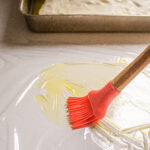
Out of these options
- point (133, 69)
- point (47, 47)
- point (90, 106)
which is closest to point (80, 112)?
point (90, 106)

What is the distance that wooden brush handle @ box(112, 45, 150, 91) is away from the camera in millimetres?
606

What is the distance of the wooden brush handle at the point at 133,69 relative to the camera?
0.61 m

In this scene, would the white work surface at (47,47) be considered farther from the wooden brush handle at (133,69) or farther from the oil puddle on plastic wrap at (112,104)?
the wooden brush handle at (133,69)

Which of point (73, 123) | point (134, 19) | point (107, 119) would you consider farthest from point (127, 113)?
point (134, 19)

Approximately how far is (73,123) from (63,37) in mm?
512

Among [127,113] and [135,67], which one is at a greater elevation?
[135,67]

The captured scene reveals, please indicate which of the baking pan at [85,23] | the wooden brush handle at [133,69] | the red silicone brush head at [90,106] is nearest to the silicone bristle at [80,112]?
the red silicone brush head at [90,106]

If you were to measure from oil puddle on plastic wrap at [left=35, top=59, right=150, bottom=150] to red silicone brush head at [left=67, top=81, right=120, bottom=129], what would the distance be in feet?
0.10

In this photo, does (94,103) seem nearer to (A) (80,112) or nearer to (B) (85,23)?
(A) (80,112)

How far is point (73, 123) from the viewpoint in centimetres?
76

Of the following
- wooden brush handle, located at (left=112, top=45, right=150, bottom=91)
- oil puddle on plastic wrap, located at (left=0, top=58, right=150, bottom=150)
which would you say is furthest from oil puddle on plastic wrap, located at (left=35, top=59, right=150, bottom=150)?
wooden brush handle, located at (left=112, top=45, right=150, bottom=91)

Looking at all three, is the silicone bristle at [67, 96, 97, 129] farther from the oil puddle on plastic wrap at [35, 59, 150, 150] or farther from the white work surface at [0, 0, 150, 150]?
the white work surface at [0, 0, 150, 150]

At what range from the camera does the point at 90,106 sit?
776mm

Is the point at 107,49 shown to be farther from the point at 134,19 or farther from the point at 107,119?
the point at 107,119
